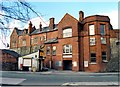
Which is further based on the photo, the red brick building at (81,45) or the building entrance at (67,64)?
the building entrance at (67,64)

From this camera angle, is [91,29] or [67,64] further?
[67,64]

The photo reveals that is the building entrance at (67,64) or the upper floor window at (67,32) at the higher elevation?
the upper floor window at (67,32)

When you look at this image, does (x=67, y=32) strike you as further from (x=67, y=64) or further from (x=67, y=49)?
(x=67, y=64)

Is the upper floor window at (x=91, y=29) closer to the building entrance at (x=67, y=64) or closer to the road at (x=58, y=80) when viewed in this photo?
the building entrance at (x=67, y=64)

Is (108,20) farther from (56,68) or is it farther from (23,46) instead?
(23,46)

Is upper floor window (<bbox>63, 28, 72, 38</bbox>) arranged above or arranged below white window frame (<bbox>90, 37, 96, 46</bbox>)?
above

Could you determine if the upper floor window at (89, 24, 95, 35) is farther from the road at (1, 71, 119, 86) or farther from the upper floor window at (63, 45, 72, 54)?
the road at (1, 71, 119, 86)

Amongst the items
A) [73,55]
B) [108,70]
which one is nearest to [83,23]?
[73,55]

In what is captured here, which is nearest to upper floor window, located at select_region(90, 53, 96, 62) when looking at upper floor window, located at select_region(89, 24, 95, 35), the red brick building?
the red brick building

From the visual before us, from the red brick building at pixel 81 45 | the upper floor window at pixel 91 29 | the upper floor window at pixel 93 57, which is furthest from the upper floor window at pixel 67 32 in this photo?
the upper floor window at pixel 93 57

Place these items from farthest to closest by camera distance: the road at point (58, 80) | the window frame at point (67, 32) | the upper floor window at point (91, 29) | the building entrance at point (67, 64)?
the building entrance at point (67, 64), the window frame at point (67, 32), the upper floor window at point (91, 29), the road at point (58, 80)

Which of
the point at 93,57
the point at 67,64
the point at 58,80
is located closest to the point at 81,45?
the point at 93,57

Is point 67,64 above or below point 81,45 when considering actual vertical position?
below

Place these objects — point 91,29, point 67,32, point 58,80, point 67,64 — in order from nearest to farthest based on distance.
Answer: point 58,80, point 91,29, point 67,32, point 67,64
